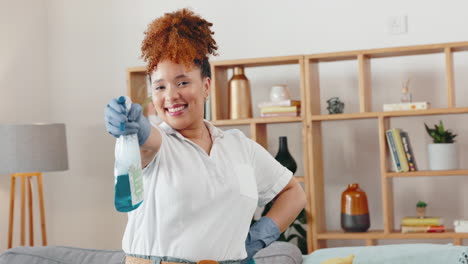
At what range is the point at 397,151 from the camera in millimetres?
3676

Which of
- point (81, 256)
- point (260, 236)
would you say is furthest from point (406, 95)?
point (260, 236)

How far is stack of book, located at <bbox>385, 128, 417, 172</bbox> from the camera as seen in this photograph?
3.67m

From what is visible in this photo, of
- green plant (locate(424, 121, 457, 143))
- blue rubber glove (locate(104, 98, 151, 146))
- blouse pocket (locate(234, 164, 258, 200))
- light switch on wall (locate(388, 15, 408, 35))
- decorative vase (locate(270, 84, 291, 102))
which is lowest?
blouse pocket (locate(234, 164, 258, 200))

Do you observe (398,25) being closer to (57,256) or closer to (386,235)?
(386,235)

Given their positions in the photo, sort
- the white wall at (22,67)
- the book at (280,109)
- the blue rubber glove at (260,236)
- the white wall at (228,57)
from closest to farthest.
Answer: the blue rubber glove at (260,236), the book at (280,109), the white wall at (228,57), the white wall at (22,67)

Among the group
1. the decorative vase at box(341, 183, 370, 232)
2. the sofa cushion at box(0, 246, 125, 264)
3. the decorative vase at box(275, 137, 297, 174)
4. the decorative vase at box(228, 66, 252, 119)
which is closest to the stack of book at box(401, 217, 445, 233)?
the decorative vase at box(341, 183, 370, 232)

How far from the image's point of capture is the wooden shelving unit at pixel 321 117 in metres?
3.61

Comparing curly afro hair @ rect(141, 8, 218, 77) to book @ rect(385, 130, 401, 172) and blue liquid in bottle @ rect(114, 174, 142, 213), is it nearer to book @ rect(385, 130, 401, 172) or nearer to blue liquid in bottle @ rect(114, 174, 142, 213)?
blue liquid in bottle @ rect(114, 174, 142, 213)

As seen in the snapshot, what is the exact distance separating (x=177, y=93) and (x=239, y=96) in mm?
2357

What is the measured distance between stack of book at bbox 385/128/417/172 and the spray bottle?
8.44 feet

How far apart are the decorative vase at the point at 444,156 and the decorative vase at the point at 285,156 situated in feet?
Result: 2.41

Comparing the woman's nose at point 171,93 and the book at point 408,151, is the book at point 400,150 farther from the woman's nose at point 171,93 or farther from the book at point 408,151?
the woman's nose at point 171,93

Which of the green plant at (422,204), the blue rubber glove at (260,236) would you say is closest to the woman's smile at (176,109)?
the blue rubber glove at (260,236)

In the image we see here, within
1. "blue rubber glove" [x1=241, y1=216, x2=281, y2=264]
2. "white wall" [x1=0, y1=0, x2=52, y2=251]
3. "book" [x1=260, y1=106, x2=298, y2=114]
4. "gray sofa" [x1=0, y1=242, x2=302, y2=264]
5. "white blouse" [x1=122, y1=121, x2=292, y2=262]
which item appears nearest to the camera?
"white blouse" [x1=122, y1=121, x2=292, y2=262]
